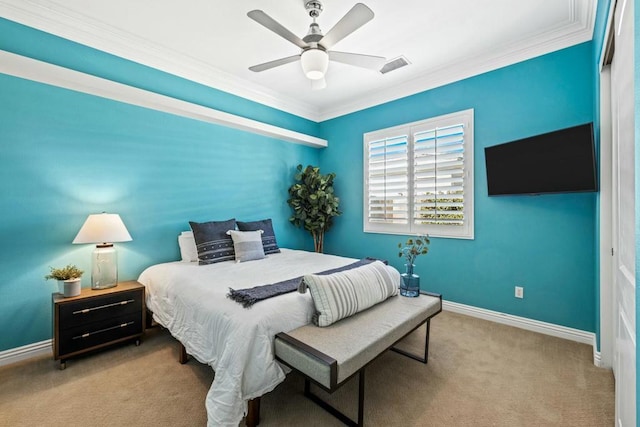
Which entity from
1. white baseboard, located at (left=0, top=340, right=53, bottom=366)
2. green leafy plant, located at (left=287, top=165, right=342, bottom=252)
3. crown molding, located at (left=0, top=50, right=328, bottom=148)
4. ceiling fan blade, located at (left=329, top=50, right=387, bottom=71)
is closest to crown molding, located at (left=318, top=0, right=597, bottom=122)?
green leafy plant, located at (left=287, top=165, right=342, bottom=252)

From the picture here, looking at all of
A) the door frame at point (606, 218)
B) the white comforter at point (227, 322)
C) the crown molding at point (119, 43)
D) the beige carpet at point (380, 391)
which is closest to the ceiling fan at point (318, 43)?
the crown molding at point (119, 43)

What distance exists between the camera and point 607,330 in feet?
7.02

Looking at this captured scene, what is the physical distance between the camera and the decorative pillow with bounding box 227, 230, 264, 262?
10.3 ft

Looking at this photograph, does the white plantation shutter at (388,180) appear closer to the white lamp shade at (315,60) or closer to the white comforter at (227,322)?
the white comforter at (227,322)

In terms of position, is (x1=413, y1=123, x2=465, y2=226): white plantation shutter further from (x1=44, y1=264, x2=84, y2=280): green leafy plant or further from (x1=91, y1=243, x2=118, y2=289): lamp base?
(x1=44, y1=264, x2=84, y2=280): green leafy plant

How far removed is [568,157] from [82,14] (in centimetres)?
437

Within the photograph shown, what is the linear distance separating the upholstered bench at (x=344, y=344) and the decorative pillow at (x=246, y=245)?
153 centimetres

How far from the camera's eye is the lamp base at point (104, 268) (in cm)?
258

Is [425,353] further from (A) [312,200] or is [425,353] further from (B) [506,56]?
(B) [506,56]

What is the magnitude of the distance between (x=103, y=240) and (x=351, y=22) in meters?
2.67

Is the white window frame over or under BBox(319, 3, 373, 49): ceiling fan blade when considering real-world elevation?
under

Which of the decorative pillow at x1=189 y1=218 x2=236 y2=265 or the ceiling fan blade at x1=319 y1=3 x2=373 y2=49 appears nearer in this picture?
the ceiling fan blade at x1=319 y1=3 x2=373 y2=49

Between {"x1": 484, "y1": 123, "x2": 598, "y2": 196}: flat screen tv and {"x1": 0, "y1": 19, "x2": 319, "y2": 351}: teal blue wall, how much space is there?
10.3ft

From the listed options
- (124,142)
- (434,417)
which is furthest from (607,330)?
(124,142)
